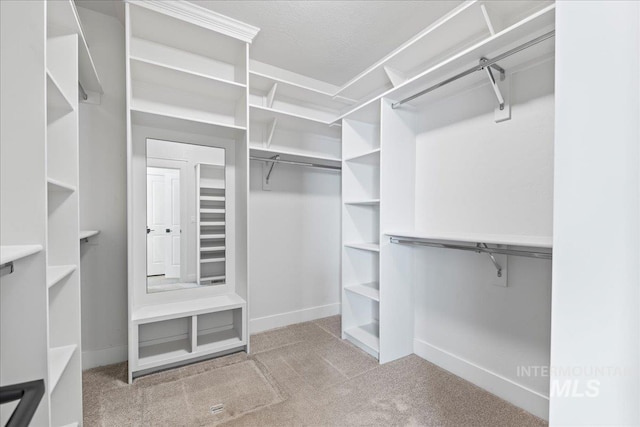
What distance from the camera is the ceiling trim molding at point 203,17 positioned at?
6.18 feet

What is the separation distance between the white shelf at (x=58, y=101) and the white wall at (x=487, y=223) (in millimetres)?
2261

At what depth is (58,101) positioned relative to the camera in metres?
1.39

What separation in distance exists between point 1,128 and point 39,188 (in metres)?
0.22

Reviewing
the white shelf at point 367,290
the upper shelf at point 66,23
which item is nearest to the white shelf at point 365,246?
the white shelf at point 367,290

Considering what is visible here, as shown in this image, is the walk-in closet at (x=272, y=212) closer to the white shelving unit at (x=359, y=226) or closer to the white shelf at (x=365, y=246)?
the white shelving unit at (x=359, y=226)

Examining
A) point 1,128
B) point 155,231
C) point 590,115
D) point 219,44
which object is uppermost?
point 219,44

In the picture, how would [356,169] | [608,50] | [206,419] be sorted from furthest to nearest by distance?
[356,169]
[206,419]
[608,50]

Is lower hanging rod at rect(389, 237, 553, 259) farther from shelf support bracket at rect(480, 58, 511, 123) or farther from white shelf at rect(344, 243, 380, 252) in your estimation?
shelf support bracket at rect(480, 58, 511, 123)

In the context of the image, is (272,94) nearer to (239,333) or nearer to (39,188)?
(39,188)

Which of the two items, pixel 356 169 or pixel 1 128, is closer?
pixel 1 128

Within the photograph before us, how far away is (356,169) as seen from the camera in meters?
2.66

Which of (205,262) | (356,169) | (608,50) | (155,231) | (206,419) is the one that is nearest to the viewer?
(608,50)

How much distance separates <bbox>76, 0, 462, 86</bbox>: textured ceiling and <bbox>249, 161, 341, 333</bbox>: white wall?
104cm

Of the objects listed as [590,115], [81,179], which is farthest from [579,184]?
[81,179]
